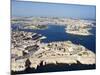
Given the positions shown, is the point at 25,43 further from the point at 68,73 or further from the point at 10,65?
the point at 68,73

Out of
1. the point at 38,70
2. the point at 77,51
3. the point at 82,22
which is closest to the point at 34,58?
the point at 38,70

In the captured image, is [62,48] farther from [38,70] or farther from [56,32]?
[38,70]

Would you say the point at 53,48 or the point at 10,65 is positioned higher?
the point at 53,48
